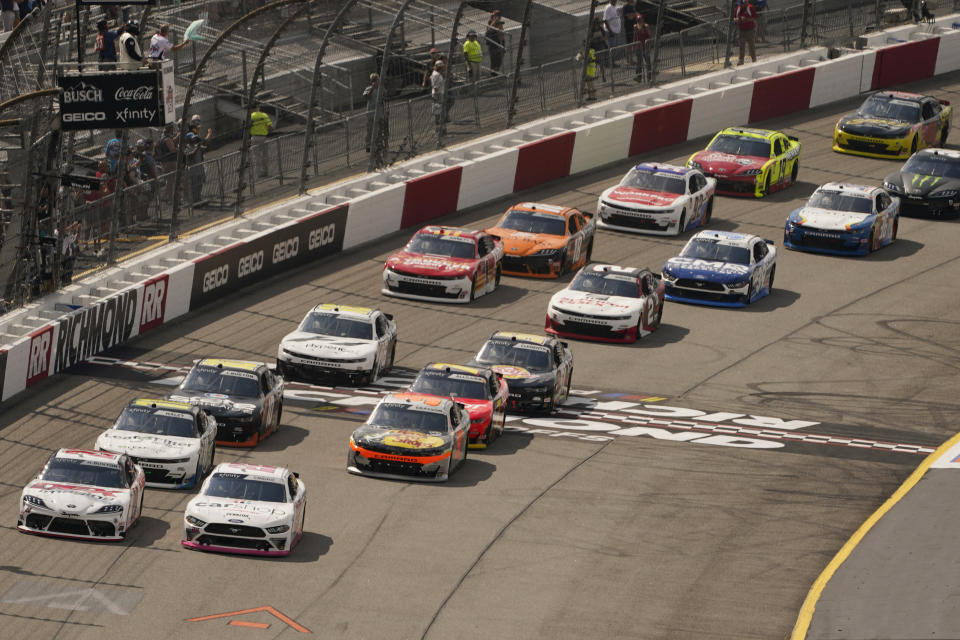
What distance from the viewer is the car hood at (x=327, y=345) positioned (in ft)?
97.9

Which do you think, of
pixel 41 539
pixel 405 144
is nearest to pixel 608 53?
pixel 405 144

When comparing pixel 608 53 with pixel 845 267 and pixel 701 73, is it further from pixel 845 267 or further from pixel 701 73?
pixel 845 267

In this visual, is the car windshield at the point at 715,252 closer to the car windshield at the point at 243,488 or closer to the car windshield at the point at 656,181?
the car windshield at the point at 656,181

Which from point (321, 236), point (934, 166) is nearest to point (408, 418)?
point (321, 236)

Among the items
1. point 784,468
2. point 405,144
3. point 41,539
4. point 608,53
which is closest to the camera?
point 41,539

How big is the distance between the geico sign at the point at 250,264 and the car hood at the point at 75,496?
12.6 metres

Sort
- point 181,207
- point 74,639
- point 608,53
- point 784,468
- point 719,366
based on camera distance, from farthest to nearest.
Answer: point 608,53 < point 181,207 < point 719,366 < point 784,468 < point 74,639

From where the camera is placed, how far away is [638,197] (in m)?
39.2

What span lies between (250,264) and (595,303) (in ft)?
24.1

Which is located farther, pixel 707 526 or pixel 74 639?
pixel 707 526

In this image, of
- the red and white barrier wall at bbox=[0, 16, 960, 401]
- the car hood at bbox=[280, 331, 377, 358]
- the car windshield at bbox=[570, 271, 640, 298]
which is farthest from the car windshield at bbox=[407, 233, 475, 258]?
the car hood at bbox=[280, 331, 377, 358]

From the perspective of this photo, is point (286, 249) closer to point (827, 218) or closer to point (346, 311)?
point (346, 311)

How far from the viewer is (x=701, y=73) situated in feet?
158

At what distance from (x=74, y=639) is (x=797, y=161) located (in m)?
27.9
